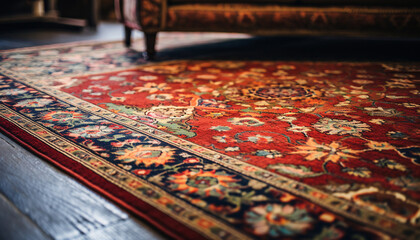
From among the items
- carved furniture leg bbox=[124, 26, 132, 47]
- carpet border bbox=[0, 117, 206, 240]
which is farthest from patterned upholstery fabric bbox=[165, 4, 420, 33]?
carpet border bbox=[0, 117, 206, 240]

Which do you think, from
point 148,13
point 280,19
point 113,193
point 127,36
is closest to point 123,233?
point 113,193

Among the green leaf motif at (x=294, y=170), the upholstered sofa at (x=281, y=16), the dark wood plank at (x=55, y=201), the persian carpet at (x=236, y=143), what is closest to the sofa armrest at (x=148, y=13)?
the upholstered sofa at (x=281, y=16)

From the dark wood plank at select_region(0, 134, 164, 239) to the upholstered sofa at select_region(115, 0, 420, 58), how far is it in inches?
54.4

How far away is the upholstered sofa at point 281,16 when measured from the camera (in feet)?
6.86

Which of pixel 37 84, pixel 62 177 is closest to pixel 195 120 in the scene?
pixel 62 177

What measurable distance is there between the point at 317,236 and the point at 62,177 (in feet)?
1.72

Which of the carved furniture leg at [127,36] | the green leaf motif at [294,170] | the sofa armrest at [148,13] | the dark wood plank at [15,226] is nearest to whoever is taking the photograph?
the dark wood plank at [15,226]

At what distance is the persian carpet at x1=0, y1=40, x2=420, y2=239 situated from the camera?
0.70 meters

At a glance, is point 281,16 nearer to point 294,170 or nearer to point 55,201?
point 294,170

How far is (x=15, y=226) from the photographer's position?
66cm

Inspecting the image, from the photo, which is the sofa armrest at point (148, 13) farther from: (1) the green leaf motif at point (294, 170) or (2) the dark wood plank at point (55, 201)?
(1) the green leaf motif at point (294, 170)

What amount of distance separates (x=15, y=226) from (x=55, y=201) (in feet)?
0.30

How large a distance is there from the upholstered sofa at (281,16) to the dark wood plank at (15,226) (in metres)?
1.54

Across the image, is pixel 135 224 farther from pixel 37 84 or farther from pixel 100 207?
pixel 37 84
